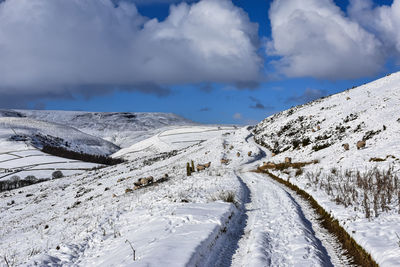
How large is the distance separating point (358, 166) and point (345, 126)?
19.3 metres

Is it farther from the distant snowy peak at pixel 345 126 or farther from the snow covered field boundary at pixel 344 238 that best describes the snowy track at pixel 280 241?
the distant snowy peak at pixel 345 126

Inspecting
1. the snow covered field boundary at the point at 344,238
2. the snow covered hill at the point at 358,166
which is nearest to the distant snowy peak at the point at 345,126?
the snow covered hill at the point at 358,166

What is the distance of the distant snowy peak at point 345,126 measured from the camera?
25656 millimetres

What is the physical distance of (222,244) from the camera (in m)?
7.44

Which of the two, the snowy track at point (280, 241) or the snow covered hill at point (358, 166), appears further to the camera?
the snow covered hill at point (358, 166)

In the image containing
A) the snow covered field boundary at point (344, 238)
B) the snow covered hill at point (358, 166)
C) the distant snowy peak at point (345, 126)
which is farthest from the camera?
the distant snowy peak at point (345, 126)

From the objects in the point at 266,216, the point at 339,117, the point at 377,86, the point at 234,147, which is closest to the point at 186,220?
the point at 266,216

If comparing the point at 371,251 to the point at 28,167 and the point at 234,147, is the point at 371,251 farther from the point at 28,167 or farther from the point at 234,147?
the point at 28,167

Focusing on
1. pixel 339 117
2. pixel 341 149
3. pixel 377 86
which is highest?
pixel 377 86

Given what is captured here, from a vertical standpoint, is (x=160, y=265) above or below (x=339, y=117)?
below

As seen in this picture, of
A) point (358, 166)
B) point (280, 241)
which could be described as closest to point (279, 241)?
point (280, 241)

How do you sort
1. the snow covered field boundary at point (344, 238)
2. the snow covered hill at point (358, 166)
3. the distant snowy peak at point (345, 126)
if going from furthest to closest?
the distant snowy peak at point (345, 126)
the snow covered hill at point (358, 166)
the snow covered field boundary at point (344, 238)

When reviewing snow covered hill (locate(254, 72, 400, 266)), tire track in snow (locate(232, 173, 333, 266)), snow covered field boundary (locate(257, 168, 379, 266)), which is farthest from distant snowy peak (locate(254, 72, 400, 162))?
tire track in snow (locate(232, 173, 333, 266))

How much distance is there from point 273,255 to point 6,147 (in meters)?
177
